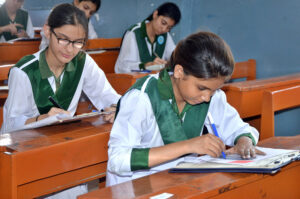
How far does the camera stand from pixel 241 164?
1.44 meters

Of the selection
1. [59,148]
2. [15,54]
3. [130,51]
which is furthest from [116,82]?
[59,148]

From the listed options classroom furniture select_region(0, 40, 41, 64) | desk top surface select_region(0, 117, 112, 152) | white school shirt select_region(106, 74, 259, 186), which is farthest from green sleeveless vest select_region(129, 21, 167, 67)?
white school shirt select_region(106, 74, 259, 186)

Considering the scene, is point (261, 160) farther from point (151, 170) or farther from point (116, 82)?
point (116, 82)

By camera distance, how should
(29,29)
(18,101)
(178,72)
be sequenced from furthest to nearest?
(29,29) → (18,101) → (178,72)

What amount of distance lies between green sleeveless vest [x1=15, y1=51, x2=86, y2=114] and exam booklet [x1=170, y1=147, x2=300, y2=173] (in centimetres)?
104

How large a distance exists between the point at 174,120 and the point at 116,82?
1942mm

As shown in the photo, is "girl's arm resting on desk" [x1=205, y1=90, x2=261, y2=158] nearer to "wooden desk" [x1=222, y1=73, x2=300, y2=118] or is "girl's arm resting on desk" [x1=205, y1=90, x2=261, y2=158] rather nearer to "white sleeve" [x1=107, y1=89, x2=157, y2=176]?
"white sleeve" [x1=107, y1=89, x2=157, y2=176]

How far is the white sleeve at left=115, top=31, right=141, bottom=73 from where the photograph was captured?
459 centimetres

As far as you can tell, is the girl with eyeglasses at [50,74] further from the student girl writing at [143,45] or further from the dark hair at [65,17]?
the student girl writing at [143,45]

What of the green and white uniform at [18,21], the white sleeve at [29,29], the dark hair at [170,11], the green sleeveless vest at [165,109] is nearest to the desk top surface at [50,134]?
the green sleeveless vest at [165,109]

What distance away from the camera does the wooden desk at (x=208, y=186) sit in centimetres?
124

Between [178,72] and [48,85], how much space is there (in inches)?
37.3

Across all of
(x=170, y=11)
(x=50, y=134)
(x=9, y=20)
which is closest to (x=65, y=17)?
(x=50, y=134)

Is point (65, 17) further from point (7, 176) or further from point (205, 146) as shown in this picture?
point (205, 146)
